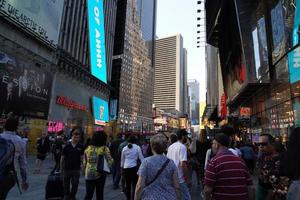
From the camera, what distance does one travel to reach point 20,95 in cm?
3209

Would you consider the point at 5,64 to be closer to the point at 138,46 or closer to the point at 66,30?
the point at 66,30

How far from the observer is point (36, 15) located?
3419 cm

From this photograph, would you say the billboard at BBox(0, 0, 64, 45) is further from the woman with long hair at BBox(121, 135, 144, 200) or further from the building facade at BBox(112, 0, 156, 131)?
the building facade at BBox(112, 0, 156, 131)

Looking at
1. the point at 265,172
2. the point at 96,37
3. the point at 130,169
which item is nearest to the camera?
the point at 265,172

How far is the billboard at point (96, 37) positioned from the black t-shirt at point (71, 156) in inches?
2244

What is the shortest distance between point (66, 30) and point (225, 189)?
64.9 meters

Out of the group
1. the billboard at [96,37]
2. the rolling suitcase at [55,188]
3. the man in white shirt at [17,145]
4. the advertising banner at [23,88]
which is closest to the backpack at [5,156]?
the man in white shirt at [17,145]

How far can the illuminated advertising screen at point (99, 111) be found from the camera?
6681 centimetres

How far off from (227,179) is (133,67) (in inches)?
5626

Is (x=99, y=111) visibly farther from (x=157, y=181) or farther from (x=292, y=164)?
(x=292, y=164)

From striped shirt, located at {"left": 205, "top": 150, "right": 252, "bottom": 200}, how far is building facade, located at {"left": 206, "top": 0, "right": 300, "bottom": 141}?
11704mm

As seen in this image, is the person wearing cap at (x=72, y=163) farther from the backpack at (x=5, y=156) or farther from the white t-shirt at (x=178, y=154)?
the backpack at (x=5, y=156)

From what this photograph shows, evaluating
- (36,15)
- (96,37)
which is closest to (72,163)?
(36,15)

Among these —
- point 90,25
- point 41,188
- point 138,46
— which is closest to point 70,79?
point 90,25
